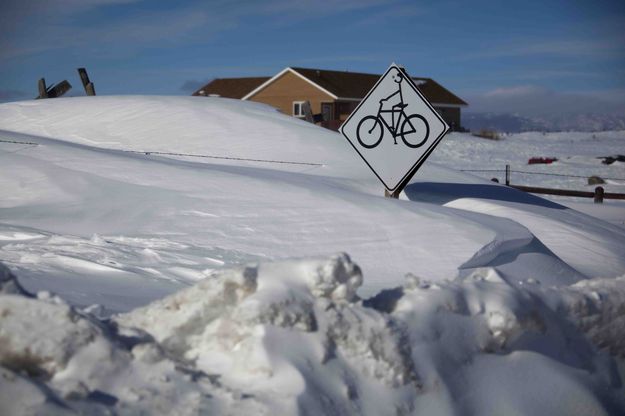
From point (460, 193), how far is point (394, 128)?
1.76 metres

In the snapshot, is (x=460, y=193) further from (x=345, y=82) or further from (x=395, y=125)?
(x=345, y=82)

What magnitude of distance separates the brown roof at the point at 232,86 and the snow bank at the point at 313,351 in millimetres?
44561

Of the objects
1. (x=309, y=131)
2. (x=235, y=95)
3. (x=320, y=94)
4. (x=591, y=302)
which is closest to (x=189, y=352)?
(x=591, y=302)

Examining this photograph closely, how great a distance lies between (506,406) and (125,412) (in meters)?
1.60

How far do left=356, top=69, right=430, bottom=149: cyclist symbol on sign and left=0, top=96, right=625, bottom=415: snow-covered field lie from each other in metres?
0.61

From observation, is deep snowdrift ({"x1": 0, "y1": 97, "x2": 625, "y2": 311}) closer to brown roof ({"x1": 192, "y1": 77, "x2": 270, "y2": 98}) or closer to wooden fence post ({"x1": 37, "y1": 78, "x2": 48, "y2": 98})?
wooden fence post ({"x1": 37, "y1": 78, "x2": 48, "y2": 98})

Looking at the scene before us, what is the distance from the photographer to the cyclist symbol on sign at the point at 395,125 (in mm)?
8094

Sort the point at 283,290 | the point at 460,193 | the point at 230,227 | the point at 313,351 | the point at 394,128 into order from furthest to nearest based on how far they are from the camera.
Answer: the point at 460,193 < the point at 394,128 < the point at 230,227 < the point at 283,290 < the point at 313,351

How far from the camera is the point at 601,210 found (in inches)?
535

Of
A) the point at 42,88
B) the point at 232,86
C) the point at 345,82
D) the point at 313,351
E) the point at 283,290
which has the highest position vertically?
the point at 283,290

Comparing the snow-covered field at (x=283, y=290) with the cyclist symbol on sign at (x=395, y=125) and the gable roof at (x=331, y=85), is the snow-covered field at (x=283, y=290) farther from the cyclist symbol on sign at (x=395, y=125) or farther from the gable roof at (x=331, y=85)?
the gable roof at (x=331, y=85)

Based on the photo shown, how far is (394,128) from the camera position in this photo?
8.20 meters

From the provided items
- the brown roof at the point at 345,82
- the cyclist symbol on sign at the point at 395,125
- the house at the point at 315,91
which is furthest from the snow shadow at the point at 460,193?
the brown roof at the point at 345,82

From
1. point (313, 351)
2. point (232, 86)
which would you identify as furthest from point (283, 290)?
point (232, 86)
